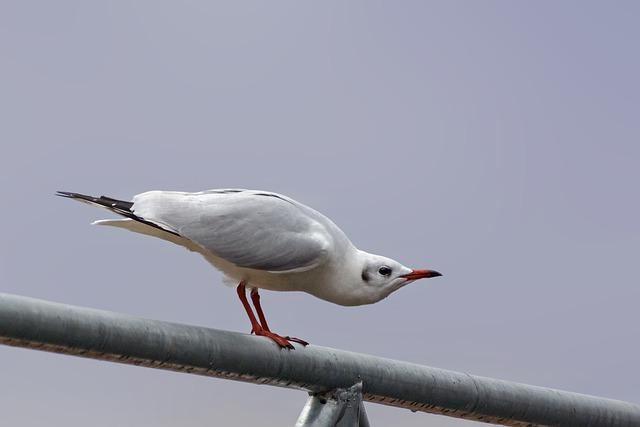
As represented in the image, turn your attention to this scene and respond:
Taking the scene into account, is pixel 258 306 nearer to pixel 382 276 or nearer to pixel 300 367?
pixel 382 276

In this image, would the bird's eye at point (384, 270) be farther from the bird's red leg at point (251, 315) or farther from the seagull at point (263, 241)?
the bird's red leg at point (251, 315)

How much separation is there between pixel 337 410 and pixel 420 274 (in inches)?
91.3

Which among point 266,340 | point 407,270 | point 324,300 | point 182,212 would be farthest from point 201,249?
point 266,340

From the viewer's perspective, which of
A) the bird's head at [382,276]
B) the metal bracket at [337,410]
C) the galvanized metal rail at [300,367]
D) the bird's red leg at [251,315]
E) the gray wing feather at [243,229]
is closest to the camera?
the galvanized metal rail at [300,367]

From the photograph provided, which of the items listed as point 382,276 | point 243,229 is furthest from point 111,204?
point 382,276

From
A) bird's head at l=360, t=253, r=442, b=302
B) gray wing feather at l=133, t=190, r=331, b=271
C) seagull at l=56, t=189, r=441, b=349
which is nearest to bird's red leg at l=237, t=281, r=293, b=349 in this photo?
seagull at l=56, t=189, r=441, b=349

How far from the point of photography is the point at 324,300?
23.1 feet

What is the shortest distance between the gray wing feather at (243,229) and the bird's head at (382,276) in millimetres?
341

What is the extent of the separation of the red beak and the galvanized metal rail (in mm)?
1627

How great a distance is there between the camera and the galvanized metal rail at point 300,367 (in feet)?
14.0

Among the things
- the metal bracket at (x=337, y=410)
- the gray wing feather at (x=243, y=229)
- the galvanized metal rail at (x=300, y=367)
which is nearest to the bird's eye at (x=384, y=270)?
the gray wing feather at (x=243, y=229)

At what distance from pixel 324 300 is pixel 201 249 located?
2.55 ft

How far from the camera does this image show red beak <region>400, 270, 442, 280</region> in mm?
7125

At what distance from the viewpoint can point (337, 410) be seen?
16.2 ft
